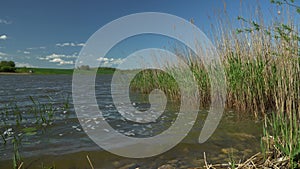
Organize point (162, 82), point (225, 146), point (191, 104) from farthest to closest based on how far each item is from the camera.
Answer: point (162, 82) < point (191, 104) < point (225, 146)

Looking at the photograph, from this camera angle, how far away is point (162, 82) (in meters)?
8.84

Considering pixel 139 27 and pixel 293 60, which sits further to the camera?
pixel 139 27

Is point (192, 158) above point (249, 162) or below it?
below

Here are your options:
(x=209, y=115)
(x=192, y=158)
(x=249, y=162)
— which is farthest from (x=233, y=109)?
(x=249, y=162)

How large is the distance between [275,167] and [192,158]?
1.07 m

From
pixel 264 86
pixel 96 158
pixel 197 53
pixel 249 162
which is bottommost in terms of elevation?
pixel 96 158

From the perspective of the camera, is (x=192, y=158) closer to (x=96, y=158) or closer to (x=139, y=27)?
(x=96, y=158)

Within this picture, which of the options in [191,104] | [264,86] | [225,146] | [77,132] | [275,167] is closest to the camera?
[275,167]

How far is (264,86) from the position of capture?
4.90 m

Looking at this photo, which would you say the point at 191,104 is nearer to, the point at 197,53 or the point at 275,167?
the point at 197,53

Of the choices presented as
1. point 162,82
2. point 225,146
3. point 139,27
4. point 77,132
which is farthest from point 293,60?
point 162,82

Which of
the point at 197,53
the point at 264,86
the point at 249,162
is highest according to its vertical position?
the point at 197,53

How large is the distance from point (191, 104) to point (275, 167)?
451 centimetres

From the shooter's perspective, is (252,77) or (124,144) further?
(252,77)
